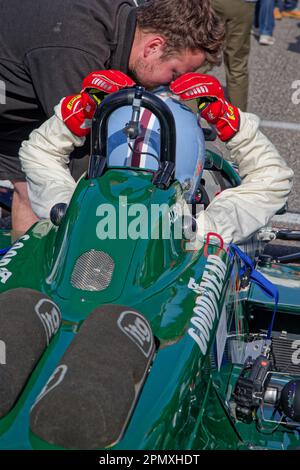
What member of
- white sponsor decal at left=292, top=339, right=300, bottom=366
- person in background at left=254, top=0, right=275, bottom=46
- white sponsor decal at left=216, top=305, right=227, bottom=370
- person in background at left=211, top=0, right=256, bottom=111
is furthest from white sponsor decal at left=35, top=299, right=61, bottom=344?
person in background at left=254, top=0, right=275, bottom=46

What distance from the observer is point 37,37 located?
3.84 metres

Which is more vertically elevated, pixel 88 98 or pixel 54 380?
pixel 88 98

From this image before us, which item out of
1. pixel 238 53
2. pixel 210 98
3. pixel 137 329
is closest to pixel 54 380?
pixel 137 329

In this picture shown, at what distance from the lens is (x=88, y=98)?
3330 mm

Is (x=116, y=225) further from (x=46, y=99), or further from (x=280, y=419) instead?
(x=46, y=99)

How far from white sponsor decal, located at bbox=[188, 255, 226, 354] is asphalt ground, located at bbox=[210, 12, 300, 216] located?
8.52 ft

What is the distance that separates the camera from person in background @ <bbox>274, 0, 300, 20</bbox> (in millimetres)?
10883

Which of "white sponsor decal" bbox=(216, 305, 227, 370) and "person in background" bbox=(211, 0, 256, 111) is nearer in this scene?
"white sponsor decal" bbox=(216, 305, 227, 370)

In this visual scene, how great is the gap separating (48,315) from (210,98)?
1.30 m

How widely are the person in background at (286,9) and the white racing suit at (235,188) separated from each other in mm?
7854
